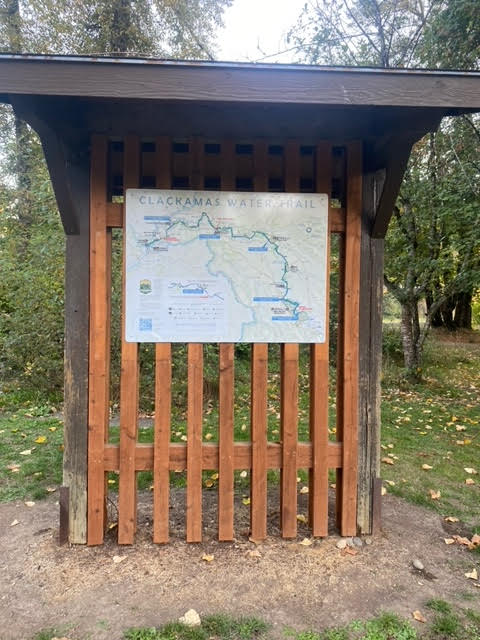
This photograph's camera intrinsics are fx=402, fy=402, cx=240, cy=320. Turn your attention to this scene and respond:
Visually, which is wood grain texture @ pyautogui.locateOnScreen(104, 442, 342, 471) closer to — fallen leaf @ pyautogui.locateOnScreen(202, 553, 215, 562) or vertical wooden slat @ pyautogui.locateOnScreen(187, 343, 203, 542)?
vertical wooden slat @ pyautogui.locateOnScreen(187, 343, 203, 542)

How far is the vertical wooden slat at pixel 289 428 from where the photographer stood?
2.44 metres

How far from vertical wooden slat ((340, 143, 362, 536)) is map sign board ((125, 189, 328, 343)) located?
6.1 inches

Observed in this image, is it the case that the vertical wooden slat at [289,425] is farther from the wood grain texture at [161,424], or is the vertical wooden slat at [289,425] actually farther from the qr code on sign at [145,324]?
the qr code on sign at [145,324]

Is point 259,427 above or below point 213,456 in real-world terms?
above

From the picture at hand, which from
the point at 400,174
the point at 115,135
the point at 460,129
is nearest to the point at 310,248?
the point at 400,174

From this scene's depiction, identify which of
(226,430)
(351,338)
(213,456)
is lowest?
(213,456)

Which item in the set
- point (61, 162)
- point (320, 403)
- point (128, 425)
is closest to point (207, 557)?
point (128, 425)

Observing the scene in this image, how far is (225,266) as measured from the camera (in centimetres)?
240

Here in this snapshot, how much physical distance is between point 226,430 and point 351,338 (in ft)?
3.10

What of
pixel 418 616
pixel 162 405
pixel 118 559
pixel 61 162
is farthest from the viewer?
pixel 162 405

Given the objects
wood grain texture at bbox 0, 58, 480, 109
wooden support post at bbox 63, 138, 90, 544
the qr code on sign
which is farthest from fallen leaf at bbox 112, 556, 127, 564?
wood grain texture at bbox 0, 58, 480, 109

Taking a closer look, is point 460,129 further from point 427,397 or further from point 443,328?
point 443,328

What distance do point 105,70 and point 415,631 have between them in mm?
2801

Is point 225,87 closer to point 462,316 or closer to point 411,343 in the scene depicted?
point 411,343
